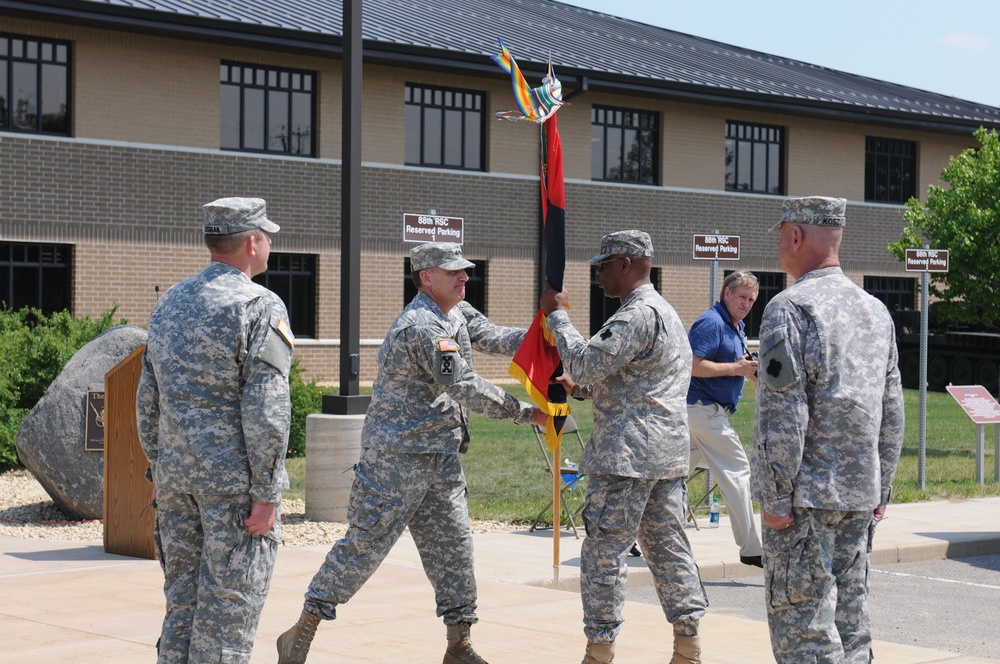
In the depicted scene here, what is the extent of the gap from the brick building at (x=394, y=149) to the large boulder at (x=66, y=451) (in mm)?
12506

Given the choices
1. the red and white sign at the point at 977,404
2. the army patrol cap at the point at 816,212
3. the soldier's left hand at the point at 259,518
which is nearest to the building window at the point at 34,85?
the red and white sign at the point at 977,404

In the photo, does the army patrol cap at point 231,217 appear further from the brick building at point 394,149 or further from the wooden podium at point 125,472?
the brick building at point 394,149

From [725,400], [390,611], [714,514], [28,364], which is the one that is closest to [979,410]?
[714,514]

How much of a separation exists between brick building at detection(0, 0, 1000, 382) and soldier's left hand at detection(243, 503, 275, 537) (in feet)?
61.4

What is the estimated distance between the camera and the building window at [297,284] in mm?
25672

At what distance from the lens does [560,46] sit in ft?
98.5

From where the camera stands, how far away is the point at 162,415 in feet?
16.8

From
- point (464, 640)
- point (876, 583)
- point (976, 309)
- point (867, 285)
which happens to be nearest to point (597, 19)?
point (867, 285)

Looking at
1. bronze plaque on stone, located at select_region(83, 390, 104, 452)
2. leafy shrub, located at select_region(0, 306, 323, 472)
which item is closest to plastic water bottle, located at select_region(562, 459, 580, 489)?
bronze plaque on stone, located at select_region(83, 390, 104, 452)

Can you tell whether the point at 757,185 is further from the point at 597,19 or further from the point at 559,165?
the point at 559,165

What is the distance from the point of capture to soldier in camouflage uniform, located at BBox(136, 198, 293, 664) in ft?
16.2

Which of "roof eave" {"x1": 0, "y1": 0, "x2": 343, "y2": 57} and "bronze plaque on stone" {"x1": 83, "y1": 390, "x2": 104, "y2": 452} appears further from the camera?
"roof eave" {"x1": 0, "y1": 0, "x2": 343, "y2": 57}

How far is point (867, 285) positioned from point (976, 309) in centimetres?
1342

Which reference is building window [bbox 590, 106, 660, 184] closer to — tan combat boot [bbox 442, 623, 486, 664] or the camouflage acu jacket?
tan combat boot [bbox 442, 623, 486, 664]
